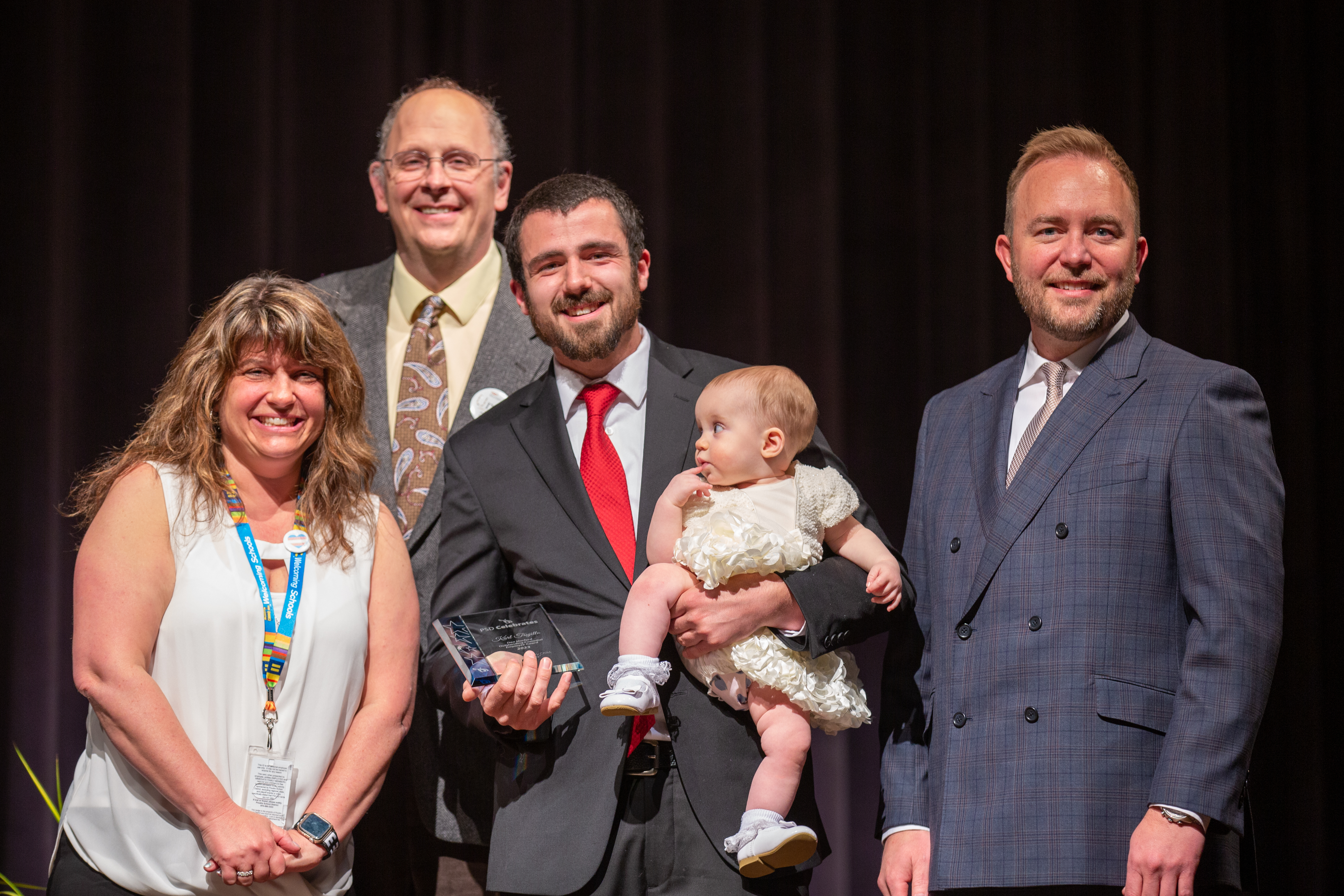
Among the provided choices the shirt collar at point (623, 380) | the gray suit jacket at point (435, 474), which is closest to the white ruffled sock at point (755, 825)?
the gray suit jacket at point (435, 474)

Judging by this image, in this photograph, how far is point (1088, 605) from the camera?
2051 millimetres

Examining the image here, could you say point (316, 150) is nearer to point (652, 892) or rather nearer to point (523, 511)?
point (523, 511)

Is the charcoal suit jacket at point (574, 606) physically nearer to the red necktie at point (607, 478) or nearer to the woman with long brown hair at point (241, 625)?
the red necktie at point (607, 478)

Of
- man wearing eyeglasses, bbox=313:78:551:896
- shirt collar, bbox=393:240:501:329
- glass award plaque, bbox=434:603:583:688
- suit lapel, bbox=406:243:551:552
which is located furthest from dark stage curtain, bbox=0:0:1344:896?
glass award plaque, bbox=434:603:583:688

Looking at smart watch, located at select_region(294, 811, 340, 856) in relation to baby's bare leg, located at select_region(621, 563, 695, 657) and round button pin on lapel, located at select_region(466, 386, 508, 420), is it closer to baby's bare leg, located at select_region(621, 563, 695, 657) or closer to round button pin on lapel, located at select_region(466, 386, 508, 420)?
baby's bare leg, located at select_region(621, 563, 695, 657)

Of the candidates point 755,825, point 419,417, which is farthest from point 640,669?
point 419,417

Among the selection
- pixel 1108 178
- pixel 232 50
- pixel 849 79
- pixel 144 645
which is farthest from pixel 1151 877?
pixel 232 50

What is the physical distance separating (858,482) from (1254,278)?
59.5 inches

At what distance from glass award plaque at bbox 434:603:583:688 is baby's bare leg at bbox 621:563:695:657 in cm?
12

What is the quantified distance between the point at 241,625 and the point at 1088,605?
61.9 inches

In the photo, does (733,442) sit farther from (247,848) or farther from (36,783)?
(36,783)

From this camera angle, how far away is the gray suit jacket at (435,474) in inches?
109

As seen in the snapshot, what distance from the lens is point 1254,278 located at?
4008 mm

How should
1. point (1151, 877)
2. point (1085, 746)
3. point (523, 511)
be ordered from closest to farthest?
point (1151, 877) < point (1085, 746) < point (523, 511)
